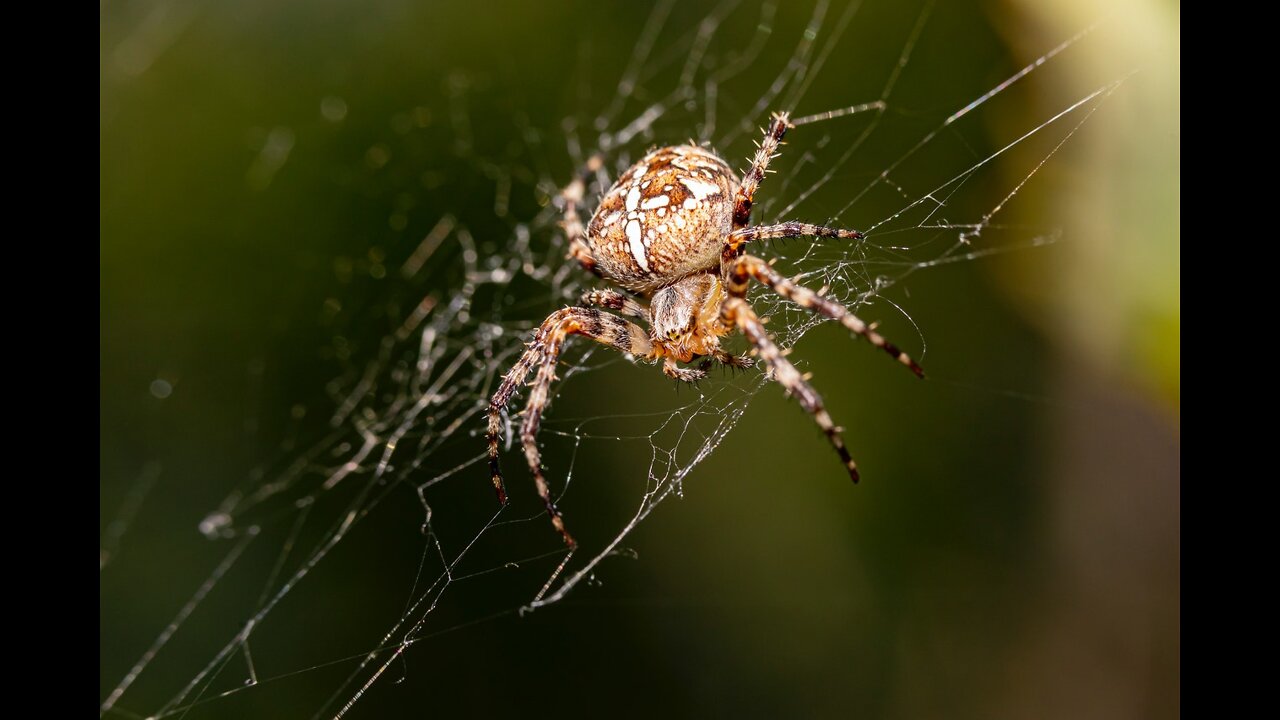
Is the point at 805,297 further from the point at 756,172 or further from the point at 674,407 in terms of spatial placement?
the point at 674,407

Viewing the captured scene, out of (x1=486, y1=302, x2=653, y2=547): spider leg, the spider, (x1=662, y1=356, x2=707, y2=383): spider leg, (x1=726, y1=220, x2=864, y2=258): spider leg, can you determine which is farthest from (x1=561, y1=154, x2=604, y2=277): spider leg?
(x1=726, y1=220, x2=864, y2=258): spider leg


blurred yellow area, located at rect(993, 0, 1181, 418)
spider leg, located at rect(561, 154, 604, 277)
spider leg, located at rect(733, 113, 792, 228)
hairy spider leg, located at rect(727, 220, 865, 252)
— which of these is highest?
spider leg, located at rect(561, 154, 604, 277)

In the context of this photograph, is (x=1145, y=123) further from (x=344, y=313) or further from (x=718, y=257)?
(x=344, y=313)

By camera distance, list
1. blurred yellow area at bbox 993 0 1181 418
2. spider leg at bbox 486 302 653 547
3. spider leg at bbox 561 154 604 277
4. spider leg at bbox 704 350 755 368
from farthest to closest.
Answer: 1. spider leg at bbox 561 154 604 277
2. spider leg at bbox 704 350 755 368
3. spider leg at bbox 486 302 653 547
4. blurred yellow area at bbox 993 0 1181 418

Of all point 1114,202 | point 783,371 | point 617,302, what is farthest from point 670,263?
point 1114,202

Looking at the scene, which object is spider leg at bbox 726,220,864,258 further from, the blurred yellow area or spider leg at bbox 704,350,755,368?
the blurred yellow area

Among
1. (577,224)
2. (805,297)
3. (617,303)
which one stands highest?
(577,224)

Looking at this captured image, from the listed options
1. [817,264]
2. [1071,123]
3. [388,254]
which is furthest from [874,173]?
[388,254]

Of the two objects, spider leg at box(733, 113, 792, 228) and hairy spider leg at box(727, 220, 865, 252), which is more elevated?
spider leg at box(733, 113, 792, 228)
